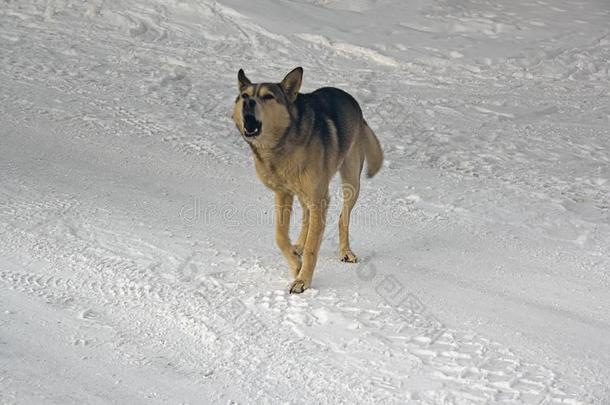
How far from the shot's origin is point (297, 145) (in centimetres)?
579

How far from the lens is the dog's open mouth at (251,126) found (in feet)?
18.1

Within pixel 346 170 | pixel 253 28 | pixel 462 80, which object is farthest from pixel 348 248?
pixel 253 28

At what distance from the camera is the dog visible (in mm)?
5594

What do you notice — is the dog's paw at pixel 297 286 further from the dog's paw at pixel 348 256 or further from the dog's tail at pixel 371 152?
the dog's tail at pixel 371 152

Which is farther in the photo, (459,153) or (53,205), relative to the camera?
(459,153)

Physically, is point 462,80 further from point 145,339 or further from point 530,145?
point 145,339

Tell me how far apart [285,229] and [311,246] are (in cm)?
26

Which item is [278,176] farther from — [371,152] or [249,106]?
[371,152]

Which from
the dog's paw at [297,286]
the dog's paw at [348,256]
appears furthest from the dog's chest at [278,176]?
the dog's paw at [348,256]

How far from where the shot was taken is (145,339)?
5.15m

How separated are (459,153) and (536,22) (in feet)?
25.0

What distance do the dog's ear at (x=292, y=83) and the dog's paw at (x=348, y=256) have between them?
57.5 inches

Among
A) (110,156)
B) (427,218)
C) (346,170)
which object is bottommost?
(110,156)

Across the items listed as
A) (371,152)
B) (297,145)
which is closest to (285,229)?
(297,145)
